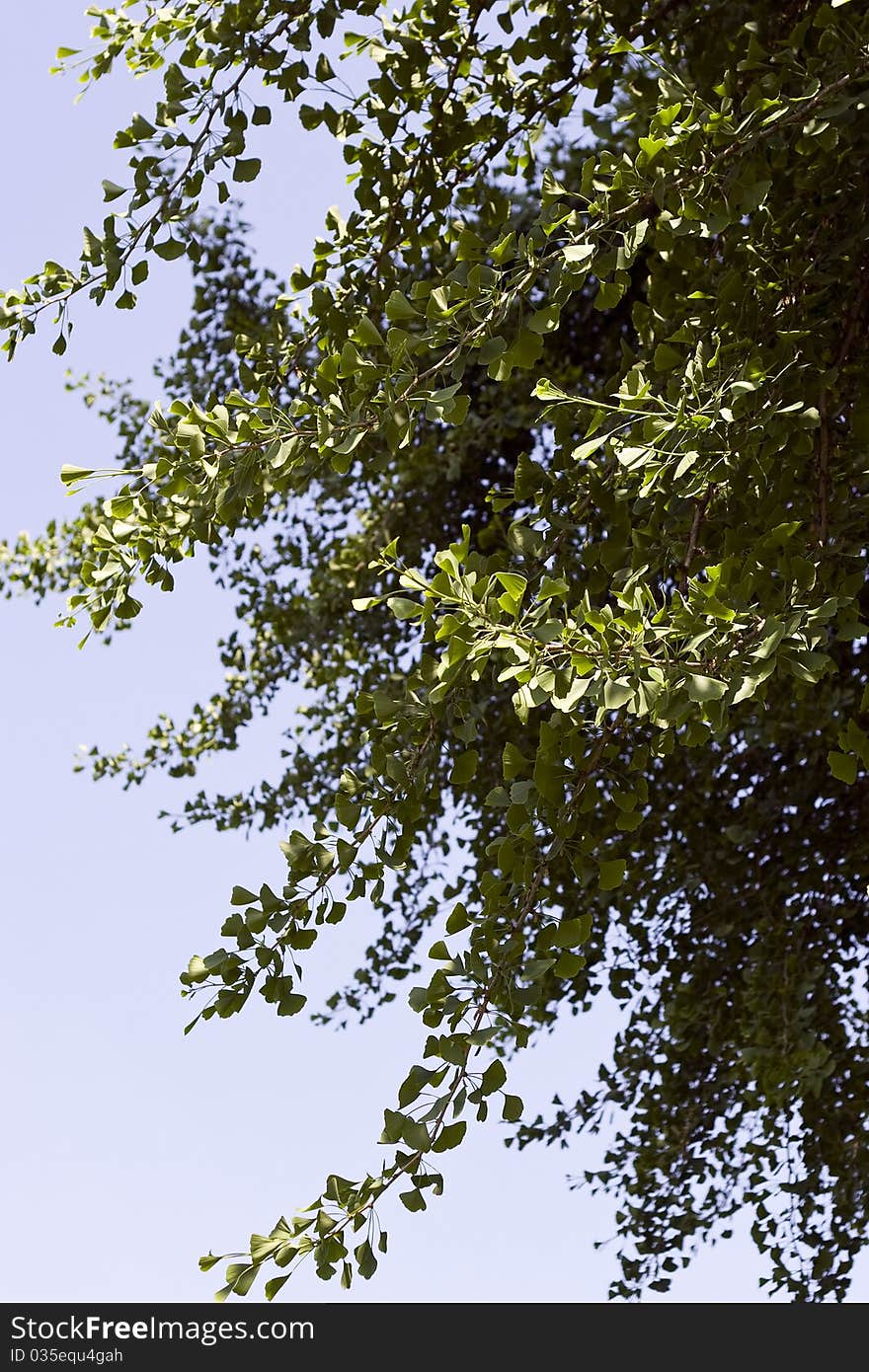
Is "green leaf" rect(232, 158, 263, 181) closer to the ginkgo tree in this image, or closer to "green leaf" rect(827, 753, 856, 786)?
the ginkgo tree

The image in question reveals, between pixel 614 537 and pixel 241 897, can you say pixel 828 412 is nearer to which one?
pixel 614 537

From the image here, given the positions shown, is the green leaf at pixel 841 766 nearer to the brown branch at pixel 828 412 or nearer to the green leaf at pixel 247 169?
the brown branch at pixel 828 412

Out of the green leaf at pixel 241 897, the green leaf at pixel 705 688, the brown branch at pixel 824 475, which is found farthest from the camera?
the brown branch at pixel 824 475

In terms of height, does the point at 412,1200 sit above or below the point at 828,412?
below

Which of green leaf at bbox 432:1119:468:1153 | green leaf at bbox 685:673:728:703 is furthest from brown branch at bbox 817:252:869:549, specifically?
green leaf at bbox 432:1119:468:1153

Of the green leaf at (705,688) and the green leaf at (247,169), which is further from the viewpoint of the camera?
the green leaf at (247,169)

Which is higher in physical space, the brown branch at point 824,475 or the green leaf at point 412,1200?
the brown branch at point 824,475

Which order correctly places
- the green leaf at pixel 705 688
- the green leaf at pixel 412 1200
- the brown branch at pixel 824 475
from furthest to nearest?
the brown branch at pixel 824 475 → the green leaf at pixel 412 1200 → the green leaf at pixel 705 688

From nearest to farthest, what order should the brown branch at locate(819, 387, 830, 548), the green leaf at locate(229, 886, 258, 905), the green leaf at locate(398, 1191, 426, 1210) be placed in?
the green leaf at locate(398, 1191, 426, 1210)
the green leaf at locate(229, 886, 258, 905)
the brown branch at locate(819, 387, 830, 548)

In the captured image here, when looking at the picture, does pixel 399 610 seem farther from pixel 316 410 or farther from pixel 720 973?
pixel 720 973

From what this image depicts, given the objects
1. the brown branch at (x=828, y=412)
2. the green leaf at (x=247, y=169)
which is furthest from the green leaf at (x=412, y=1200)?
the green leaf at (x=247, y=169)

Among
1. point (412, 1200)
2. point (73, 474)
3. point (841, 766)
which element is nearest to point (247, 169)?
point (73, 474)
